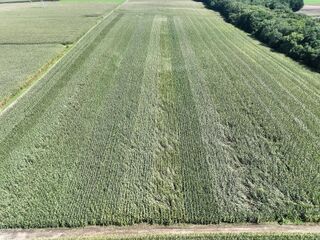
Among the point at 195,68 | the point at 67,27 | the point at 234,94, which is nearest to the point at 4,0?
the point at 67,27

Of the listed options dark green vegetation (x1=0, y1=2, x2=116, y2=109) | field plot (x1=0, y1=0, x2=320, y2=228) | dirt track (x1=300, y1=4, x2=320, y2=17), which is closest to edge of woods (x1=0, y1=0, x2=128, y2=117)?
dark green vegetation (x1=0, y1=2, x2=116, y2=109)

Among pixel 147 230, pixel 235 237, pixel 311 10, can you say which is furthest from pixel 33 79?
pixel 311 10

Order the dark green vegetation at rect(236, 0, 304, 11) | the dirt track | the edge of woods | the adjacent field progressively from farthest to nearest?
the dirt track
the dark green vegetation at rect(236, 0, 304, 11)
the adjacent field
the edge of woods

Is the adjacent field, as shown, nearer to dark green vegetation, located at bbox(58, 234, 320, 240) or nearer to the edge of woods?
the edge of woods

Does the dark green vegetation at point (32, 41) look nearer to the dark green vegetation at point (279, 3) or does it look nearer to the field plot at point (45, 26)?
the field plot at point (45, 26)

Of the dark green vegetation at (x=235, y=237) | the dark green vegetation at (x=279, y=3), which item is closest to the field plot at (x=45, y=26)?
the dark green vegetation at (x=279, y=3)
